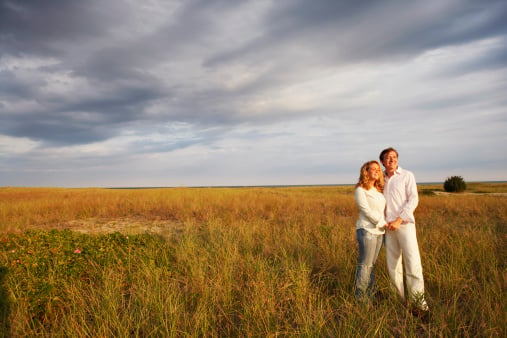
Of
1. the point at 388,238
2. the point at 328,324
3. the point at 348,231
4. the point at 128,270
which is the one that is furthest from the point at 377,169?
the point at 128,270

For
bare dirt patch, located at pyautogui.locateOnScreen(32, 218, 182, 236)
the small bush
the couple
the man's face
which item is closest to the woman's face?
the couple

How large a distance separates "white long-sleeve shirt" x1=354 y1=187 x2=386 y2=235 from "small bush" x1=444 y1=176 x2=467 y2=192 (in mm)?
32704

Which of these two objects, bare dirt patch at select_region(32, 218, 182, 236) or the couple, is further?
bare dirt patch at select_region(32, 218, 182, 236)

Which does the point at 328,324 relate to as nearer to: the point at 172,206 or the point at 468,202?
the point at 172,206

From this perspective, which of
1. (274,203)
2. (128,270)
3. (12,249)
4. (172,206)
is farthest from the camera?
(274,203)

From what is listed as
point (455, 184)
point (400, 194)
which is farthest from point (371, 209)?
point (455, 184)

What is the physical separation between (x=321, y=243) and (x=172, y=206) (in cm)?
910

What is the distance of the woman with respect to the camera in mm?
3709

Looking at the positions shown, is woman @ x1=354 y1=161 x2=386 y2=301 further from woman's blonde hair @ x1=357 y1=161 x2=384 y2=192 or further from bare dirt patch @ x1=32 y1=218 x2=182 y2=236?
bare dirt patch @ x1=32 y1=218 x2=182 y2=236

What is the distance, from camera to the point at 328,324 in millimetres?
3520

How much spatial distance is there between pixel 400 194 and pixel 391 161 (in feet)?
1.55

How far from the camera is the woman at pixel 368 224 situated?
3709 millimetres

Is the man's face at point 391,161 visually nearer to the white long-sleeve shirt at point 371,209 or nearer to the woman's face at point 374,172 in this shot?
the woman's face at point 374,172

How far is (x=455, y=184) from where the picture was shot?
2988cm
